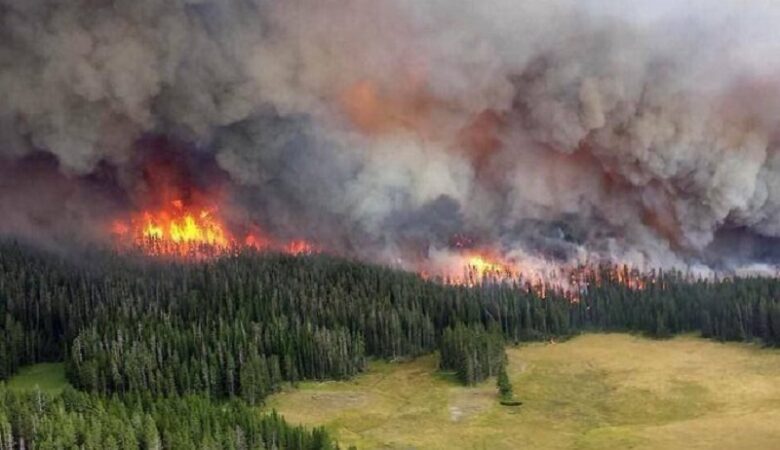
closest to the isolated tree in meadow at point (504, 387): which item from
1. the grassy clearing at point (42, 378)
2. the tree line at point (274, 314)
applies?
the tree line at point (274, 314)

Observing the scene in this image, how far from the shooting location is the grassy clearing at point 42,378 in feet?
486

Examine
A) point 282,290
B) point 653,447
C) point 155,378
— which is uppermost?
point 282,290

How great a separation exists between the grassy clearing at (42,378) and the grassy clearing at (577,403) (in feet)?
103

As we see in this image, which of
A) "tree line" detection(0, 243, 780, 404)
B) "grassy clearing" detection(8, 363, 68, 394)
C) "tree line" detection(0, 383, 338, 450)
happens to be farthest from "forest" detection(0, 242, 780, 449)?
"tree line" detection(0, 383, 338, 450)

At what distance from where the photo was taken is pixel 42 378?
15575cm

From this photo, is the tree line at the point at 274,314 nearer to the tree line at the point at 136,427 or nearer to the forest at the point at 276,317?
the forest at the point at 276,317

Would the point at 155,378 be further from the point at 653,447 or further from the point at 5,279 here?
the point at 653,447

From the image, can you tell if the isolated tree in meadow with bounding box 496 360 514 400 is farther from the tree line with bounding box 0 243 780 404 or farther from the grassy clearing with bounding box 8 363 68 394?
the grassy clearing with bounding box 8 363 68 394

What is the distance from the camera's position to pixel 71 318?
174m

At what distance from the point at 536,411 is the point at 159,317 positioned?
212ft

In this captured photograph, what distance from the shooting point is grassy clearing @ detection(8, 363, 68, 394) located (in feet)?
486

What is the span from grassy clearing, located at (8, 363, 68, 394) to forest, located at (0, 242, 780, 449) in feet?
6.45

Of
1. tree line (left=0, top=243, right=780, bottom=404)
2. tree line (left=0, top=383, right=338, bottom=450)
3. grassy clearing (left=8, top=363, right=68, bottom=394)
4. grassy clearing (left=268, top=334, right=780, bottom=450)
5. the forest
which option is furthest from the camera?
grassy clearing (left=8, top=363, right=68, bottom=394)

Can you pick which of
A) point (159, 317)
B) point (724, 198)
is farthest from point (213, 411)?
point (724, 198)
